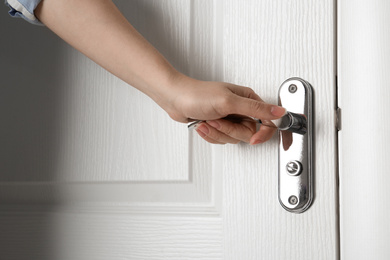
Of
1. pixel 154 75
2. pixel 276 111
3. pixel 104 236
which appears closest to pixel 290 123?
pixel 276 111

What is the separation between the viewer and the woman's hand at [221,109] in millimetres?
457

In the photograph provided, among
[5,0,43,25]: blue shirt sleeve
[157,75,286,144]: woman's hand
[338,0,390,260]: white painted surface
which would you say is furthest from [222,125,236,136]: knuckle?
[5,0,43,25]: blue shirt sleeve

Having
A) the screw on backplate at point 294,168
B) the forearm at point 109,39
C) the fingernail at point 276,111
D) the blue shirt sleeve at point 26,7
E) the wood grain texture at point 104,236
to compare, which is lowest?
the wood grain texture at point 104,236

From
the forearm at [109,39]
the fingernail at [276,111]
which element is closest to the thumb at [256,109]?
the fingernail at [276,111]

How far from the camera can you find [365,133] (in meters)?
0.45

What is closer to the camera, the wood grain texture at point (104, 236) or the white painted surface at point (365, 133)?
the white painted surface at point (365, 133)

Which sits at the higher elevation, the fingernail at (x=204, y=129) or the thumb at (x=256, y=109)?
the thumb at (x=256, y=109)

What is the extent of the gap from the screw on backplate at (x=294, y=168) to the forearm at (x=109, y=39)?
164 mm

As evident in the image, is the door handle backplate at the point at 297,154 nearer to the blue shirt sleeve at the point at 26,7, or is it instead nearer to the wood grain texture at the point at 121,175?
the wood grain texture at the point at 121,175

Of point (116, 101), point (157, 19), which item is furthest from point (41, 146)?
point (157, 19)

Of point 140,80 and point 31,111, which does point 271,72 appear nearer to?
point 140,80

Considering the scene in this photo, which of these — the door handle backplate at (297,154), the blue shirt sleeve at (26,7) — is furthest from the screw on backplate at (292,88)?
the blue shirt sleeve at (26,7)

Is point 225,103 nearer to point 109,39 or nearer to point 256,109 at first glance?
point 256,109

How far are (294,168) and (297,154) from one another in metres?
0.02
